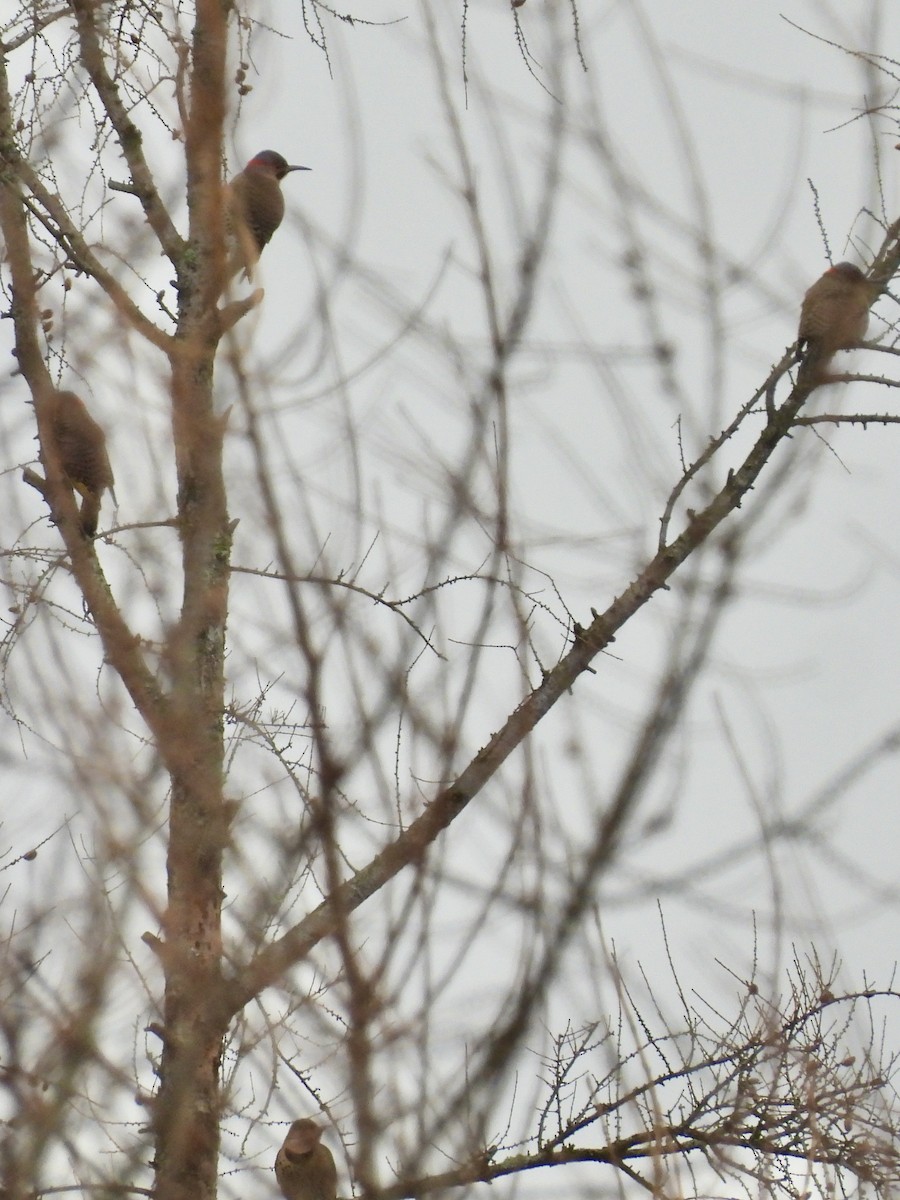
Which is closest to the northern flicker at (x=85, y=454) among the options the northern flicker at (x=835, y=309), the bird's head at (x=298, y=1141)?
the bird's head at (x=298, y=1141)

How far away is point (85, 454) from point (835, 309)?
3431 millimetres

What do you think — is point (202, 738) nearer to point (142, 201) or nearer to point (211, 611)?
point (211, 611)

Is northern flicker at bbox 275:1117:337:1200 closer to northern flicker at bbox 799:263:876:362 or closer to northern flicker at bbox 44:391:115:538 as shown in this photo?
northern flicker at bbox 44:391:115:538

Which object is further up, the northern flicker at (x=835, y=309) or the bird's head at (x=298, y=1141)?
the northern flicker at (x=835, y=309)

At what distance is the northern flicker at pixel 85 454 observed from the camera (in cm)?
538

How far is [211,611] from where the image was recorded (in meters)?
4.34

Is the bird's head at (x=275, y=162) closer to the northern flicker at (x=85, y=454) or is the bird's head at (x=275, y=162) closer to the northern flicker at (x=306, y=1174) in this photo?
the northern flicker at (x=85, y=454)

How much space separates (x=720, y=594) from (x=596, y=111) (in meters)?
0.94

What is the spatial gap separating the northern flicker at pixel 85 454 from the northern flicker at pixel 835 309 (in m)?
2.69

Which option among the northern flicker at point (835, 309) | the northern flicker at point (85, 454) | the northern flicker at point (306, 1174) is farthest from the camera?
the northern flicker at point (85, 454)

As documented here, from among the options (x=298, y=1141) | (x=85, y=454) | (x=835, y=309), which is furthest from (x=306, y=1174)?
(x=835, y=309)

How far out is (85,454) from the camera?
549 cm

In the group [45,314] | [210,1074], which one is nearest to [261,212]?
[45,314]

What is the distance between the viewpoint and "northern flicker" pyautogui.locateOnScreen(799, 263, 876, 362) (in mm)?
2471
